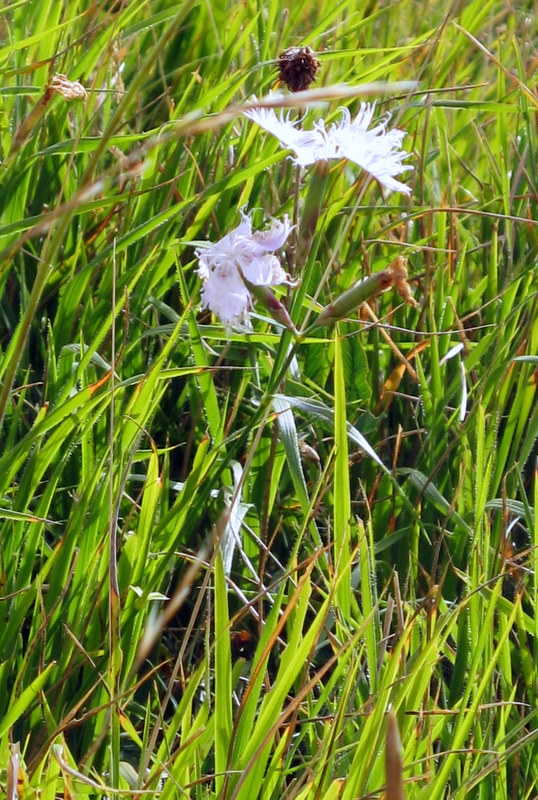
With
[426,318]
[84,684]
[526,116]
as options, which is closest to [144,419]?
[84,684]

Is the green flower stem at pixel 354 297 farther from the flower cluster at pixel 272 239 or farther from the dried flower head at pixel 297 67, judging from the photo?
the dried flower head at pixel 297 67

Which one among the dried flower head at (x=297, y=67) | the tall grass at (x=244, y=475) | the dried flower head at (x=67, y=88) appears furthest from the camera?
the dried flower head at (x=67, y=88)

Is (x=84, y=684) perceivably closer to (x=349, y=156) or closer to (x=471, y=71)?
(x=349, y=156)

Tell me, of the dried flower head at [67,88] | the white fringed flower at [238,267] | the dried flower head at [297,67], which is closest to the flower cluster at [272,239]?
the white fringed flower at [238,267]

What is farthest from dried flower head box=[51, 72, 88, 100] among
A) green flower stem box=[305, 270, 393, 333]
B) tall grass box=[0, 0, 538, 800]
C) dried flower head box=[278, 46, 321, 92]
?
green flower stem box=[305, 270, 393, 333]

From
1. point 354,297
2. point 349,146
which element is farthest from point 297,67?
point 354,297

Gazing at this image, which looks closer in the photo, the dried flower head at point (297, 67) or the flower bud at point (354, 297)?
the flower bud at point (354, 297)

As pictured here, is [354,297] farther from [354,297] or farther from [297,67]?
[297,67]
